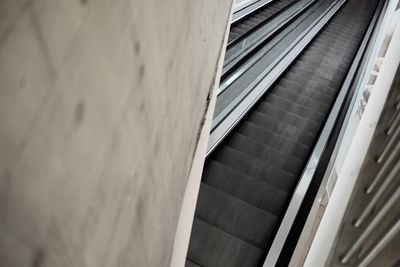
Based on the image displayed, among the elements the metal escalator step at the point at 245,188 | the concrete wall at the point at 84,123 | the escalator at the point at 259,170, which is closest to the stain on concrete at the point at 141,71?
the concrete wall at the point at 84,123

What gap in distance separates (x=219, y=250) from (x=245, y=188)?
0.88 meters

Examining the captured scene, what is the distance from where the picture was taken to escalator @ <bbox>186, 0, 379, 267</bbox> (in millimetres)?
3463

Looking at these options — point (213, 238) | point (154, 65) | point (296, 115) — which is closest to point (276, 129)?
point (296, 115)

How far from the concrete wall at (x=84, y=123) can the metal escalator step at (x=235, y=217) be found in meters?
2.32

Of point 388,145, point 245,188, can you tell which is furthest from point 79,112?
point 245,188

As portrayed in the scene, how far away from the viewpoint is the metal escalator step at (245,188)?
12.9 feet

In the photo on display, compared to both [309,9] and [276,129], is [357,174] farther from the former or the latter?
Answer: [309,9]

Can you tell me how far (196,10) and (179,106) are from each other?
40cm

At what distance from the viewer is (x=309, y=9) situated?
9836 millimetres

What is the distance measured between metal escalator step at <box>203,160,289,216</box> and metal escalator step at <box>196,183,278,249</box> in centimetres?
17

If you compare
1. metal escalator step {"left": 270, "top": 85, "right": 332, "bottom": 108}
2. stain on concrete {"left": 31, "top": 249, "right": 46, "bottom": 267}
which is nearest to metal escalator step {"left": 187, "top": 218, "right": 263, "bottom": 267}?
stain on concrete {"left": 31, "top": 249, "right": 46, "bottom": 267}

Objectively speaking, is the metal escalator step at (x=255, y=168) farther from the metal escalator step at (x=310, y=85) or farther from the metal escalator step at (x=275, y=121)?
the metal escalator step at (x=310, y=85)

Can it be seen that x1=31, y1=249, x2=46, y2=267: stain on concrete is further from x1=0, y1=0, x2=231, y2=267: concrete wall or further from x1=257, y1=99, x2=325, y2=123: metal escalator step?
x1=257, y1=99, x2=325, y2=123: metal escalator step

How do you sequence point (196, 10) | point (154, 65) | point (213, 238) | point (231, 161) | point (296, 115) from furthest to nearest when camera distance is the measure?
point (296, 115) < point (231, 161) < point (213, 238) < point (196, 10) < point (154, 65)
